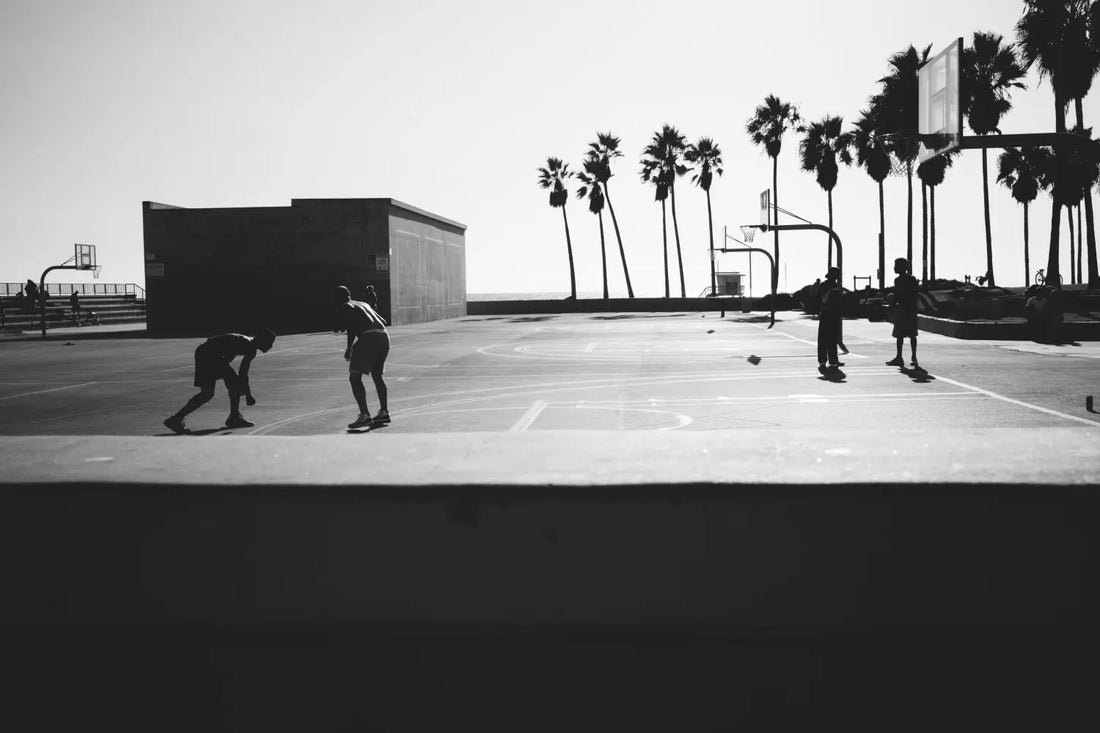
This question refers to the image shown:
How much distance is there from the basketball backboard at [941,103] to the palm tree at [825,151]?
4908cm

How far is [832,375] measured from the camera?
16.6 meters

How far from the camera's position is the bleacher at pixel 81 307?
45.9 meters

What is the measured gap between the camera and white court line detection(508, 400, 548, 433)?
11154 mm

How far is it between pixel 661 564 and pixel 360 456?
1.26 m

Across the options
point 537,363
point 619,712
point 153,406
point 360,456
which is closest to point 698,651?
point 619,712

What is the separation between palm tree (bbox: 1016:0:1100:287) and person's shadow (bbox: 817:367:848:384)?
24.2 m

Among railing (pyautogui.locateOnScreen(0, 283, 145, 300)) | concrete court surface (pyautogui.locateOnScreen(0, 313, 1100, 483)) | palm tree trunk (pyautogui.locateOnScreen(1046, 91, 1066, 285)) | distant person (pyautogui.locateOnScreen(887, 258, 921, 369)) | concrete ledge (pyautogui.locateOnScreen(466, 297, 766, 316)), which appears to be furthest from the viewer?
concrete ledge (pyautogui.locateOnScreen(466, 297, 766, 316))

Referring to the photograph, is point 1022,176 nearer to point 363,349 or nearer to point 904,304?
point 904,304

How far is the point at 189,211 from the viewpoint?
134ft

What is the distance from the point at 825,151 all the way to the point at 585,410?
183ft

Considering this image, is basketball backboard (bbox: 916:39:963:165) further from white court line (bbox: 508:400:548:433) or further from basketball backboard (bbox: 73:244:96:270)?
basketball backboard (bbox: 73:244:96:270)

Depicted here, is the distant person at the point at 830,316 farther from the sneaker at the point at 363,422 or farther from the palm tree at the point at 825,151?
the palm tree at the point at 825,151

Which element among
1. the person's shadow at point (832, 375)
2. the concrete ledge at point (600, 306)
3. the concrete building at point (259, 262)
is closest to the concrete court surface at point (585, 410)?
the person's shadow at point (832, 375)

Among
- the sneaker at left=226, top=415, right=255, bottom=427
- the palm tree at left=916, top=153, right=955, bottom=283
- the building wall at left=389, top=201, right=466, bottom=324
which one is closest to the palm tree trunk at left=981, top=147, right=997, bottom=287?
the palm tree at left=916, top=153, right=955, bottom=283
